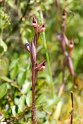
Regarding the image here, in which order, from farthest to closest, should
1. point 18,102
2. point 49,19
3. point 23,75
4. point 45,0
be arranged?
point 49,19
point 45,0
point 23,75
point 18,102

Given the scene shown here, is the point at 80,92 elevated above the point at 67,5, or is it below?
below

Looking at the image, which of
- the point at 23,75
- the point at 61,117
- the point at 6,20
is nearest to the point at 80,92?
the point at 61,117

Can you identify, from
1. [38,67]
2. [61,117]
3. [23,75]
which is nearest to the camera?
[38,67]

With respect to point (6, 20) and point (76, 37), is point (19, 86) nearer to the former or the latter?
point (6, 20)

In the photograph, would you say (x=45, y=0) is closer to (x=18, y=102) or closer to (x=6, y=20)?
(x=6, y=20)

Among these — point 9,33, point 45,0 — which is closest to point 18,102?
point 9,33

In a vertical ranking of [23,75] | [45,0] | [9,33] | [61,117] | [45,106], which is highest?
[45,0]

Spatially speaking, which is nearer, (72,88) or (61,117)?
(61,117)
